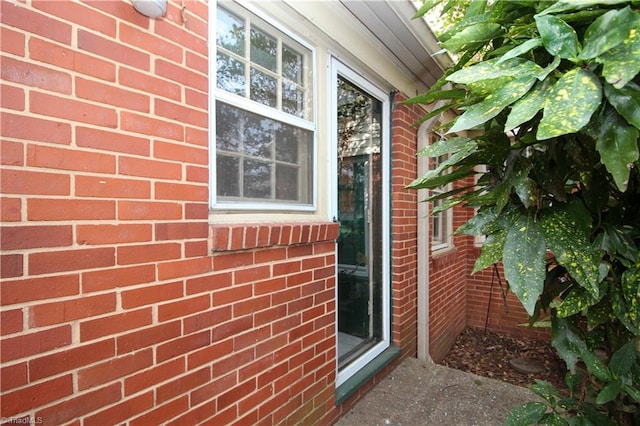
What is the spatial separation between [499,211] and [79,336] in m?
1.40

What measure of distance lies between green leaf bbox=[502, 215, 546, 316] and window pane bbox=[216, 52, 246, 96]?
1514mm

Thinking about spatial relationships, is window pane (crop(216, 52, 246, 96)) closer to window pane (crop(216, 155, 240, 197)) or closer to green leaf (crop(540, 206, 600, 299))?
window pane (crop(216, 155, 240, 197))

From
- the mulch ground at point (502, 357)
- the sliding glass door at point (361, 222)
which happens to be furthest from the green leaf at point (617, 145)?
the mulch ground at point (502, 357)

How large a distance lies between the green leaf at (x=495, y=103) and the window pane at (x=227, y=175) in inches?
50.8

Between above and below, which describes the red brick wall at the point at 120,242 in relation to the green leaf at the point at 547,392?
above

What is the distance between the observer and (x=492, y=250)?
0.88 m

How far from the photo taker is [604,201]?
2.99 feet

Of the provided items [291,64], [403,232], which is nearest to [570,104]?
[291,64]

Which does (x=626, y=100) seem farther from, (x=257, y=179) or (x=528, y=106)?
(x=257, y=179)

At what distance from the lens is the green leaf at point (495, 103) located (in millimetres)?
648

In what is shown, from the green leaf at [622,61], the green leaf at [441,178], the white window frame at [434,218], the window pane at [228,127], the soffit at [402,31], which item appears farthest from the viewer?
the white window frame at [434,218]

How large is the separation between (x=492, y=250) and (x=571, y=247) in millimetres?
168

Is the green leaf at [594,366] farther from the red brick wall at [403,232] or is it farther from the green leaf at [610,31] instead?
the red brick wall at [403,232]

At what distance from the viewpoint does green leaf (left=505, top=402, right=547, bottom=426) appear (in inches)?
41.7
